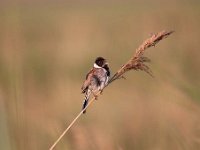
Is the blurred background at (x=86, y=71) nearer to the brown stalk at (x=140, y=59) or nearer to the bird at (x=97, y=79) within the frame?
the brown stalk at (x=140, y=59)

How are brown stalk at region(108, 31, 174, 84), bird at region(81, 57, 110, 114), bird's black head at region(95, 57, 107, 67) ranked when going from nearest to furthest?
brown stalk at region(108, 31, 174, 84) → bird at region(81, 57, 110, 114) → bird's black head at region(95, 57, 107, 67)

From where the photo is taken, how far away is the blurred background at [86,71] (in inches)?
157

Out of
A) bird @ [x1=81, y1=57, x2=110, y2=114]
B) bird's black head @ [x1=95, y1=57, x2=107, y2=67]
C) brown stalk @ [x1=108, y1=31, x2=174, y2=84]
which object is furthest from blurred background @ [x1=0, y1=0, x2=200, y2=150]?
bird's black head @ [x1=95, y1=57, x2=107, y2=67]

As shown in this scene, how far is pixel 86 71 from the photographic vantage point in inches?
511

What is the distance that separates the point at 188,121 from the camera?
5.97 metres

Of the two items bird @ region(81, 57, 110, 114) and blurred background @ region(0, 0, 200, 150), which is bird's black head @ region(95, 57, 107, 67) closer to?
bird @ region(81, 57, 110, 114)

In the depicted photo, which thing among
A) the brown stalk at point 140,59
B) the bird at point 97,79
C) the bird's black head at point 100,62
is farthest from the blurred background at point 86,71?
the bird's black head at point 100,62

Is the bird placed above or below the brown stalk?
below

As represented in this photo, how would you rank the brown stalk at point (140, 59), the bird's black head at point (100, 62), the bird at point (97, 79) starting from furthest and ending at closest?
the bird's black head at point (100, 62) → the bird at point (97, 79) → the brown stalk at point (140, 59)

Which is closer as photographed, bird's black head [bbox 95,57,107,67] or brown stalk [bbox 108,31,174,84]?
brown stalk [bbox 108,31,174,84]

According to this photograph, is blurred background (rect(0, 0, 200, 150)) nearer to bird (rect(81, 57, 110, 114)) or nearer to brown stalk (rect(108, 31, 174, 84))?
brown stalk (rect(108, 31, 174, 84))

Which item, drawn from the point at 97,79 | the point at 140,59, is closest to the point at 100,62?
the point at 97,79

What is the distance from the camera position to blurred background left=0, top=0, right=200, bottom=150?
400cm

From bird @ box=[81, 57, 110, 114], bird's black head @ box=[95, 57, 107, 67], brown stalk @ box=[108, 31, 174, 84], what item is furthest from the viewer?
bird's black head @ box=[95, 57, 107, 67]
